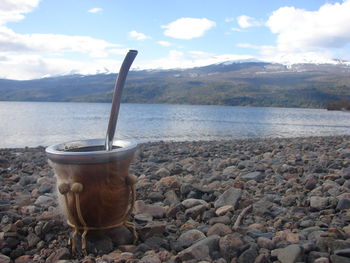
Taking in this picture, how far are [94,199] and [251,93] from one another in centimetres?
13206

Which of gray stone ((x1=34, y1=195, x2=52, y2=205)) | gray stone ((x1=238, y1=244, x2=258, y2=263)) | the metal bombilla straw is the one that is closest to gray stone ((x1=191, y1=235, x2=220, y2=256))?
gray stone ((x1=238, y1=244, x2=258, y2=263))

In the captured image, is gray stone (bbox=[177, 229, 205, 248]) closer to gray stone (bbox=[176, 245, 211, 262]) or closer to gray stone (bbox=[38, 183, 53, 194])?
gray stone (bbox=[176, 245, 211, 262])

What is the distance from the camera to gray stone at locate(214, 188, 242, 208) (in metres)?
5.53

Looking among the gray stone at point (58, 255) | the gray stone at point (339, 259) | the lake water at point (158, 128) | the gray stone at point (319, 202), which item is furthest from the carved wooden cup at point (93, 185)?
the lake water at point (158, 128)

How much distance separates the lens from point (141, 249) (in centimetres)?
396

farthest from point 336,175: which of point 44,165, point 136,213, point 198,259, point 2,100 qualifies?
point 2,100

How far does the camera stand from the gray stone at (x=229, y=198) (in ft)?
18.1

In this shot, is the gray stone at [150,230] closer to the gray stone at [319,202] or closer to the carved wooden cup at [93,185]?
the carved wooden cup at [93,185]

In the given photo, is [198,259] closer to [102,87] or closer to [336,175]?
[336,175]

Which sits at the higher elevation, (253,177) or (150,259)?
(150,259)

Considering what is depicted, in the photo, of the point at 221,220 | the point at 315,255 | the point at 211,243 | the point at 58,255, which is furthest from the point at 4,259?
the point at 315,255

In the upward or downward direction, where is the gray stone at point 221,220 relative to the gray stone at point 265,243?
downward

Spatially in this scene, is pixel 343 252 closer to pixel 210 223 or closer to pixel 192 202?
pixel 210 223

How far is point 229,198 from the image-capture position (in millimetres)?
5648
